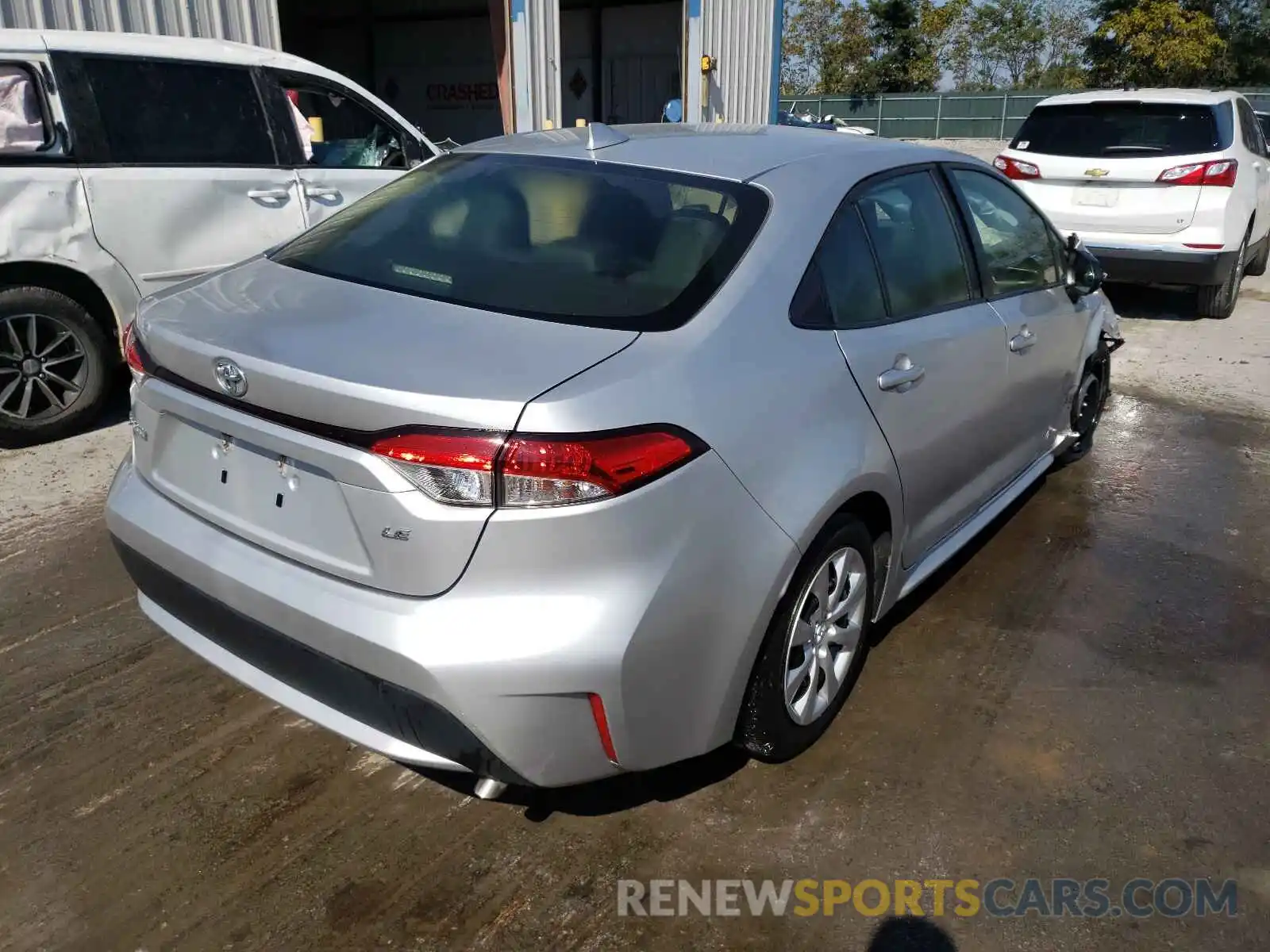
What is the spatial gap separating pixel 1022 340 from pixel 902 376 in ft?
3.52

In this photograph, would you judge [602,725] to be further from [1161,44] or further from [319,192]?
[1161,44]

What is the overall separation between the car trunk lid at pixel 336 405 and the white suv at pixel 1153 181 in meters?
7.07

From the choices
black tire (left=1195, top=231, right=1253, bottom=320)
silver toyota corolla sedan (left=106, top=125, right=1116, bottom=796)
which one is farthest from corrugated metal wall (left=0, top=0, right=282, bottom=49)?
black tire (left=1195, top=231, right=1253, bottom=320)

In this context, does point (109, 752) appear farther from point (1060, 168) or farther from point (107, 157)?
point (1060, 168)

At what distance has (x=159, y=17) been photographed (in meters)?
8.14

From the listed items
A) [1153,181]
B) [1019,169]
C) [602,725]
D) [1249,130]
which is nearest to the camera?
[602,725]

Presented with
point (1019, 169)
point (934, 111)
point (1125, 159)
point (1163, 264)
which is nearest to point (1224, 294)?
point (1163, 264)

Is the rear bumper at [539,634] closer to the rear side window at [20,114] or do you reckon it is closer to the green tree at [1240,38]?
the rear side window at [20,114]

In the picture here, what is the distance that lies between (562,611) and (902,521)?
1.35 m

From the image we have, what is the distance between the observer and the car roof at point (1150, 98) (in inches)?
319

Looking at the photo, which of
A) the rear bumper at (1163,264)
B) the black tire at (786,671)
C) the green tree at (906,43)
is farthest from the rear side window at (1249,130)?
the green tree at (906,43)

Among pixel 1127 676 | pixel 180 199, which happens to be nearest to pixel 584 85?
pixel 180 199

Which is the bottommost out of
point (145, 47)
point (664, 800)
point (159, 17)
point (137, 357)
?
point (664, 800)

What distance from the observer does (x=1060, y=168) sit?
27.3 ft
